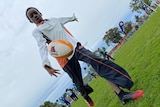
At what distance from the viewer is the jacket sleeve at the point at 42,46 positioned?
5.45 metres

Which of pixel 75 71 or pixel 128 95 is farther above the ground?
pixel 75 71

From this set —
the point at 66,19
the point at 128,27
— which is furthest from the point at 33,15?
the point at 128,27

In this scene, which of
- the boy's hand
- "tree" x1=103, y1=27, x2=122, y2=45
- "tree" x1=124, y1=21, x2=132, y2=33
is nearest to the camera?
the boy's hand

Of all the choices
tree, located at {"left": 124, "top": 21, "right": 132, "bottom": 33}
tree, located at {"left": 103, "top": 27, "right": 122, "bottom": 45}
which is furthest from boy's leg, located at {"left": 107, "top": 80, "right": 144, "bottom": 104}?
tree, located at {"left": 103, "top": 27, "right": 122, "bottom": 45}

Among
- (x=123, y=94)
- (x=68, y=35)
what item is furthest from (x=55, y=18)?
(x=123, y=94)

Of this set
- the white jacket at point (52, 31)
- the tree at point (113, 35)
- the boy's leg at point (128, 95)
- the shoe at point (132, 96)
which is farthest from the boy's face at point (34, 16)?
the tree at point (113, 35)

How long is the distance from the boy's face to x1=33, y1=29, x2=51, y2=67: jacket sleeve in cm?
26

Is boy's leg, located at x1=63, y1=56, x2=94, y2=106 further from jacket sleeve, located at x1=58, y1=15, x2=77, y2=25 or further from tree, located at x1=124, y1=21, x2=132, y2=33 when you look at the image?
tree, located at x1=124, y1=21, x2=132, y2=33

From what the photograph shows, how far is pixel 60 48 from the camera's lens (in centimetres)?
576

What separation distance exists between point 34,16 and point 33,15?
0.08 ft

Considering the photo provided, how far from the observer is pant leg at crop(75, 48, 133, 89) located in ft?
18.4

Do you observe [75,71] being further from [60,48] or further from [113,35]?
[113,35]

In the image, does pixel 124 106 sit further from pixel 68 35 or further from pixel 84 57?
pixel 68 35

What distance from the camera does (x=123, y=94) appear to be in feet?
19.8
